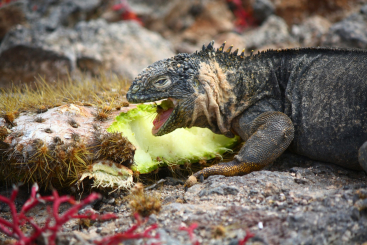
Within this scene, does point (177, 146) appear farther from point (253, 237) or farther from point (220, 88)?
point (253, 237)

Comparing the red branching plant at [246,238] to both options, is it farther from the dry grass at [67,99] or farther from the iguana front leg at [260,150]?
the dry grass at [67,99]

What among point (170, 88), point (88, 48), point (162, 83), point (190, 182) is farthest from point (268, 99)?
point (88, 48)

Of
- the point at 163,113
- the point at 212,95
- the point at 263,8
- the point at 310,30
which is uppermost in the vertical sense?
the point at 263,8

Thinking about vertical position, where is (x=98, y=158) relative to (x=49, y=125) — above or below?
below

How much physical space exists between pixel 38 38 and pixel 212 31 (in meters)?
5.87

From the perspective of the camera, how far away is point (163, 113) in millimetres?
4211

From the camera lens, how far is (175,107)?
399 cm

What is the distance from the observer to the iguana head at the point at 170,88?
3900 millimetres

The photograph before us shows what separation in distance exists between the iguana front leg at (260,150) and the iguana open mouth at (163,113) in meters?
0.75

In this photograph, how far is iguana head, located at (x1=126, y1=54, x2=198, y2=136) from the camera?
3.90 m

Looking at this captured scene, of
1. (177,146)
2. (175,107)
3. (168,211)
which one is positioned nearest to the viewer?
(168,211)

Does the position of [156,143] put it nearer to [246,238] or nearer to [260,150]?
[260,150]

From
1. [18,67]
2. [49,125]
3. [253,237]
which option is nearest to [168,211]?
[253,237]

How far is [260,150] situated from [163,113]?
4.24 feet
